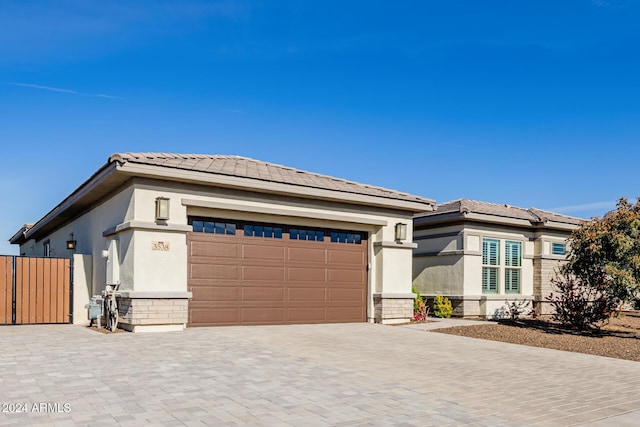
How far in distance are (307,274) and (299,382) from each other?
7.97 metres

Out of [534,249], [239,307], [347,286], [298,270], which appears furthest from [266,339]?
[534,249]

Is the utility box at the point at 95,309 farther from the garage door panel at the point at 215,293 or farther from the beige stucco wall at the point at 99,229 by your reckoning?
the garage door panel at the point at 215,293

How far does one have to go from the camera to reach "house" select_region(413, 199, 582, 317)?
18812 mm

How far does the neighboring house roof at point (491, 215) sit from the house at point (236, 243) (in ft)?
5.43

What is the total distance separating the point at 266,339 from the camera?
11.9 m

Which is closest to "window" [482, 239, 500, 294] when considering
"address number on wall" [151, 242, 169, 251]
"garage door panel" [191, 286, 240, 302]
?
"garage door panel" [191, 286, 240, 302]

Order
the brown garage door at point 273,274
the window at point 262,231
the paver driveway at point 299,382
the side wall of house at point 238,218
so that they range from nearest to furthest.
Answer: the paver driveway at point 299,382 < the side wall of house at point 238,218 < the brown garage door at point 273,274 < the window at point 262,231

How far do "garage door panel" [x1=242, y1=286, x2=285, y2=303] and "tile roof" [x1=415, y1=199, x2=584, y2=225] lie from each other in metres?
7.29

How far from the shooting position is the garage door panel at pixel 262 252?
47.3ft

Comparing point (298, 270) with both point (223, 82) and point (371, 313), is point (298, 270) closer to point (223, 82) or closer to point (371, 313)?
point (371, 313)

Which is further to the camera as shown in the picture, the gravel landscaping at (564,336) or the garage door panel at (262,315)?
the garage door panel at (262,315)

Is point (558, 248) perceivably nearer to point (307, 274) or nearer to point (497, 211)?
point (497, 211)

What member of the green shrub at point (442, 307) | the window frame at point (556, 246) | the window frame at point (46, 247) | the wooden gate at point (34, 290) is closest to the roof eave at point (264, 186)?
the green shrub at point (442, 307)

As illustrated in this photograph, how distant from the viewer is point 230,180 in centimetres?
1377
